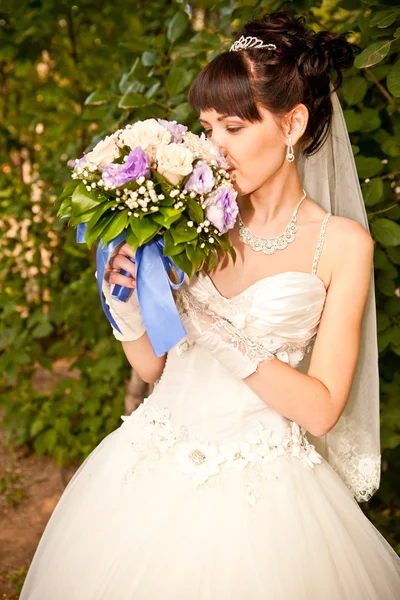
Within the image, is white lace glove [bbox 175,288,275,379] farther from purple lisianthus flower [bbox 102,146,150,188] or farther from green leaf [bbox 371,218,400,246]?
green leaf [bbox 371,218,400,246]

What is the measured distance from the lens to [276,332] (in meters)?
1.67

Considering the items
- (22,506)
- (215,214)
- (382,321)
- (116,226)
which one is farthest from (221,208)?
(22,506)

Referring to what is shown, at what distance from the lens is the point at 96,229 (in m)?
1.41

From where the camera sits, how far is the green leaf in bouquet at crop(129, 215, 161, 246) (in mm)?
1357

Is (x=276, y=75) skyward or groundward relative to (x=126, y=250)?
skyward

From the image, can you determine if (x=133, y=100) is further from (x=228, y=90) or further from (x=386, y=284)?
Result: (x=386, y=284)

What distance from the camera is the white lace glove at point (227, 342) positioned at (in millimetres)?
1520

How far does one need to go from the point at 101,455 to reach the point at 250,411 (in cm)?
49

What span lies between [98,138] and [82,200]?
1.30 metres

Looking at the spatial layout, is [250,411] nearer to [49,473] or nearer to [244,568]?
[244,568]

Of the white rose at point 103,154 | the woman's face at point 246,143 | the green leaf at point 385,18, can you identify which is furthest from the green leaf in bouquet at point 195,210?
the green leaf at point 385,18

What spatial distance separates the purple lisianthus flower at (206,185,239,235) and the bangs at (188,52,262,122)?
0.30 m

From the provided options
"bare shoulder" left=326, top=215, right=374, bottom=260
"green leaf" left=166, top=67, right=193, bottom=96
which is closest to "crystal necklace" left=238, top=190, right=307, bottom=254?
"bare shoulder" left=326, top=215, right=374, bottom=260

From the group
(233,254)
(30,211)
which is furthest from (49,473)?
(233,254)
